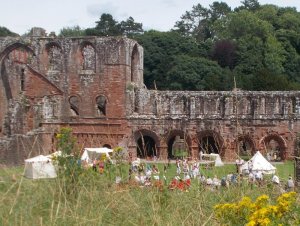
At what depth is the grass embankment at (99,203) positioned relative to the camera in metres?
5.00

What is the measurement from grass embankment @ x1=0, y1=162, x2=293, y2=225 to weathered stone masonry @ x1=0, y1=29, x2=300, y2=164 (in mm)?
22835

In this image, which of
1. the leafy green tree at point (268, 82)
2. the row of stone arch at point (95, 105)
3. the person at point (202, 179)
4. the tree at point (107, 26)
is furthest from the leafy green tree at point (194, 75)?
the person at point (202, 179)

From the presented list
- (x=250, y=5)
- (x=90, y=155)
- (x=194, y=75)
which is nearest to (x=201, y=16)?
(x=250, y=5)

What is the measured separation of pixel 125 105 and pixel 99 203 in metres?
24.0

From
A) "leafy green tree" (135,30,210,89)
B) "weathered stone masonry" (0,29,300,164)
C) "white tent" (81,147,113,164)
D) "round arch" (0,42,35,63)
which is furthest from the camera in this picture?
"leafy green tree" (135,30,210,89)

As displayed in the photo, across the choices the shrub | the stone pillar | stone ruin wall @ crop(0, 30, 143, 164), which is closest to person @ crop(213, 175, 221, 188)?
the shrub

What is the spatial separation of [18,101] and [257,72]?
81.5 ft

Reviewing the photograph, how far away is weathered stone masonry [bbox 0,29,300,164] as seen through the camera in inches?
1156

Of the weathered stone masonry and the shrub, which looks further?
the weathered stone masonry

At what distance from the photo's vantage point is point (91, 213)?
203 inches

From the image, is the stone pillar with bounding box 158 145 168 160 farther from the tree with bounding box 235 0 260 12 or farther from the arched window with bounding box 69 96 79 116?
the tree with bounding box 235 0 260 12

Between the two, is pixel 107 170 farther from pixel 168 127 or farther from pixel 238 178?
pixel 168 127

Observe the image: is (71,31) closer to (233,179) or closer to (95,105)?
(95,105)

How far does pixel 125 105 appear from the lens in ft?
96.7
